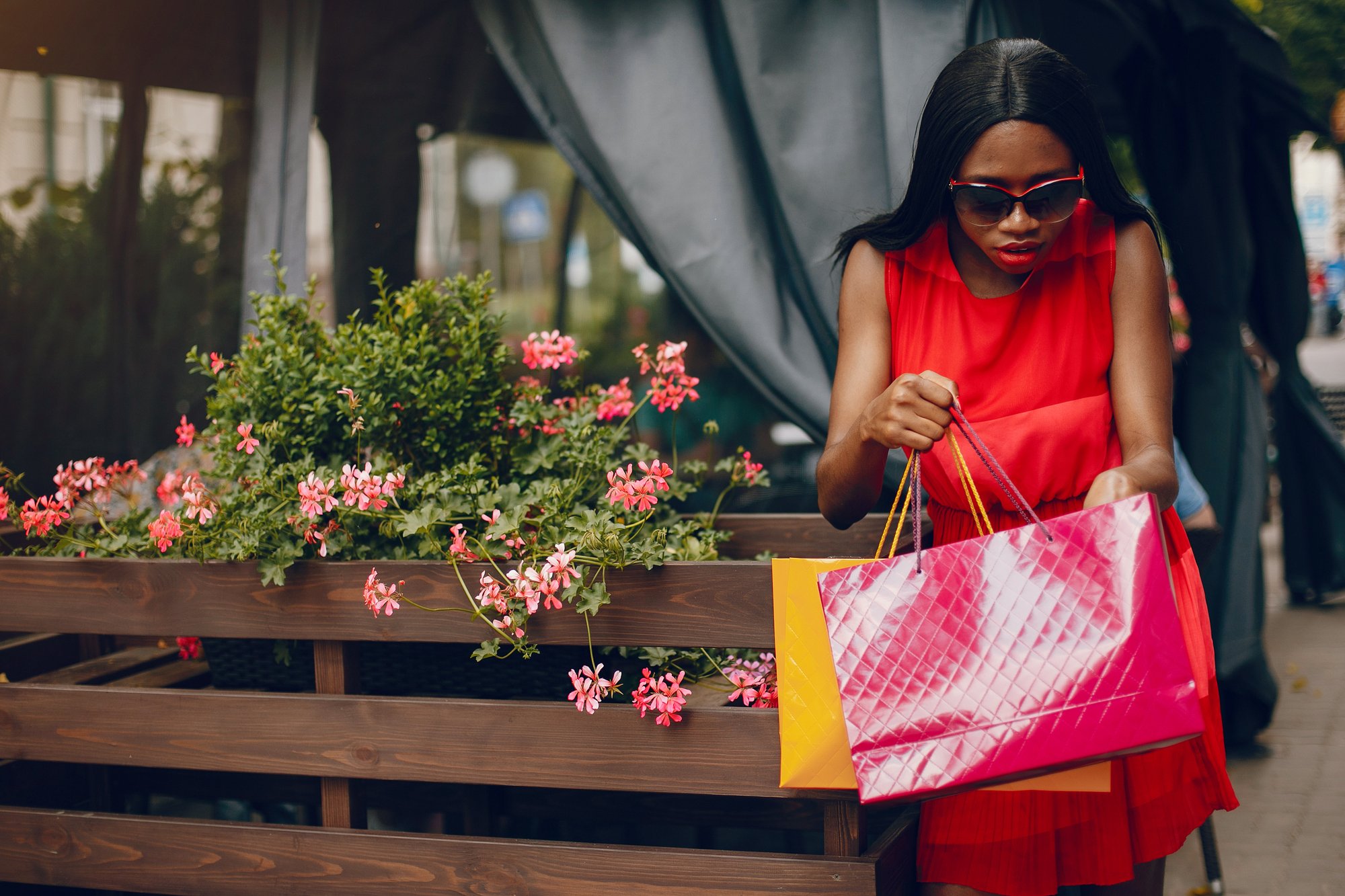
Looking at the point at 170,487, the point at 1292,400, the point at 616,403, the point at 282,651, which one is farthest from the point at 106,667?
the point at 1292,400

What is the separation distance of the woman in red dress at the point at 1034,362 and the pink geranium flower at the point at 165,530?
1.30m

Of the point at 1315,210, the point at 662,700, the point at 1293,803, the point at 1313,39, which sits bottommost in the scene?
the point at 1293,803

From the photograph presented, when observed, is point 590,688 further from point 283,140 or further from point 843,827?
point 283,140

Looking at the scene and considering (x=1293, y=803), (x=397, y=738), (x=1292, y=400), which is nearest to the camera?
(x=397, y=738)

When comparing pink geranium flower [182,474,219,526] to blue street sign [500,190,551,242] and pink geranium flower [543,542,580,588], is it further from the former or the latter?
blue street sign [500,190,551,242]

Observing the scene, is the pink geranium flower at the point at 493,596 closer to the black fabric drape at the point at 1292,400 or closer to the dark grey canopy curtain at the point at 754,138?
the dark grey canopy curtain at the point at 754,138

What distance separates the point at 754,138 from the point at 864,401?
1.39 meters

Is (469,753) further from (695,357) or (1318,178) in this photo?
(1318,178)

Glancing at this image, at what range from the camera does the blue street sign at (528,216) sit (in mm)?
4840

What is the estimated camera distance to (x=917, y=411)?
4.33 ft

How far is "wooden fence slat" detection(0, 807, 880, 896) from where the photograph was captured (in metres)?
1.76

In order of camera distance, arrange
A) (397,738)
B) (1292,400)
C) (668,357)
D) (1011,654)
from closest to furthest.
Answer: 1. (1011,654)
2. (397,738)
3. (668,357)
4. (1292,400)

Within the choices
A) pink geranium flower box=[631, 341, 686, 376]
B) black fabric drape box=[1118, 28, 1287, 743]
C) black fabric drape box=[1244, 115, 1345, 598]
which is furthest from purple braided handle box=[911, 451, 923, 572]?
black fabric drape box=[1244, 115, 1345, 598]

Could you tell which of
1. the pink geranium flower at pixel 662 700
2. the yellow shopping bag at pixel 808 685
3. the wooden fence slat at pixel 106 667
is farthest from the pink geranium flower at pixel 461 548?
the wooden fence slat at pixel 106 667
